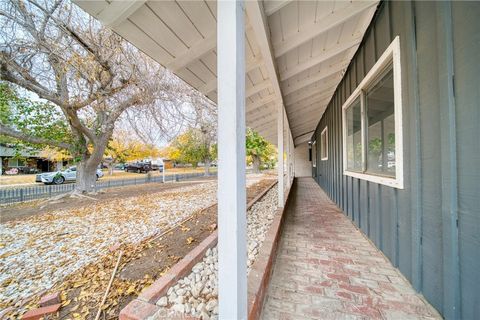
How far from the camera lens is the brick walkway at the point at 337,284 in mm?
1595

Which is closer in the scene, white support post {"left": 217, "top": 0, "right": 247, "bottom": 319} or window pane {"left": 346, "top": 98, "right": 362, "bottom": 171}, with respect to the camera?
white support post {"left": 217, "top": 0, "right": 247, "bottom": 319}

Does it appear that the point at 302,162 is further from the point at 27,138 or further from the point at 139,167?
the point at 139,167

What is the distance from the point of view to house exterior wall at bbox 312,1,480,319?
1207mm

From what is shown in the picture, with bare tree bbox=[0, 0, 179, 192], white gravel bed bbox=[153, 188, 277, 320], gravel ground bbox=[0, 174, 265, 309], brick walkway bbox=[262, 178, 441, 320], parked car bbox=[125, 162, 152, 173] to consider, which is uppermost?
bare tree bbox=[0, 0, 179, 192]

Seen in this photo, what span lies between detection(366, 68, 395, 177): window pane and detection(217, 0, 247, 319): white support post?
1992mm

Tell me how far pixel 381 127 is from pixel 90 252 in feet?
15.0

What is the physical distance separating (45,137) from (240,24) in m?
9.72

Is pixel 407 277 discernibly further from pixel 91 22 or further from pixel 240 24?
pixel 91 22

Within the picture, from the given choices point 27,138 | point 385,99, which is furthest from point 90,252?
point 27,138

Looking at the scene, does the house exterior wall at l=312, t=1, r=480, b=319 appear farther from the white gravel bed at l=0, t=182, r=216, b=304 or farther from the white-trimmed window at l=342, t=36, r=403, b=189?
the white gravel bed at l=0, t=182, r=216, b=304

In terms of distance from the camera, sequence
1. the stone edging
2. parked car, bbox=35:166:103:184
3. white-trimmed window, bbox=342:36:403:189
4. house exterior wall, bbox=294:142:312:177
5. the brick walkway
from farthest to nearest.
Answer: house exterior wall, bbox=294:142:312:177 → parked car, bbox=35:166:103:184 → white-trimmed window, bbox=342:36:403:189 → the brick walkway → the stone edging

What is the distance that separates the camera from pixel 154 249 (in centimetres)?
287

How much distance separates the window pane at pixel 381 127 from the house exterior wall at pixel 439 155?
1.12ft

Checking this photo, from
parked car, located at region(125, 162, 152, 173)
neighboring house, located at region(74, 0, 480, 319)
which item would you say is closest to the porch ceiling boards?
neighboring house, located at region(74, 0, 480, 319)
